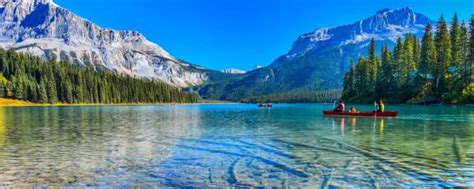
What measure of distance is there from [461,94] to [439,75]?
48.0 ft

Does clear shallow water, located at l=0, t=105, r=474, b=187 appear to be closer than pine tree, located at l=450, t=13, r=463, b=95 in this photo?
Yes

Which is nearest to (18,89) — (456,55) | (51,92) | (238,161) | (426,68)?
(51,92)

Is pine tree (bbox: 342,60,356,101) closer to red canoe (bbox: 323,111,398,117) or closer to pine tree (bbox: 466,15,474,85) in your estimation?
pine tree (bbox: 466,15,474,85)

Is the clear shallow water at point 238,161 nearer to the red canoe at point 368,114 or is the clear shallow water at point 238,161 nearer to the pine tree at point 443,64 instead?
the red canoe at point 368,114

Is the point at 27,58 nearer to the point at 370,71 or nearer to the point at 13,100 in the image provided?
the point at 13,100

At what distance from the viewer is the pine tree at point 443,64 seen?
120 metres

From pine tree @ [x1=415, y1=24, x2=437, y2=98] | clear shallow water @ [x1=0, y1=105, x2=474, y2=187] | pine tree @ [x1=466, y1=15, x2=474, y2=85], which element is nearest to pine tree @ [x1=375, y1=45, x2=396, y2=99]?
pine tree @ [x1=415, y1=24, x2=437, y2=98]

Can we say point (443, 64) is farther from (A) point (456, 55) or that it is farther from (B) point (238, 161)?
(B) point (238, 161)

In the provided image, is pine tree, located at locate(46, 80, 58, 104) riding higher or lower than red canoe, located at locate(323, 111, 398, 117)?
higher

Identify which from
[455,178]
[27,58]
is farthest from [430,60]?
[27,58]

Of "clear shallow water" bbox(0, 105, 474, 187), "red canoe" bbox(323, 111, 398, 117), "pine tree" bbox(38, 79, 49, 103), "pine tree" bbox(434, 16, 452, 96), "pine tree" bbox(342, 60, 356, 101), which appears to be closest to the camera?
"clear shallow water" bbox(0, 105, 474, 187)

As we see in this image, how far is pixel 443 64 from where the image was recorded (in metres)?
122

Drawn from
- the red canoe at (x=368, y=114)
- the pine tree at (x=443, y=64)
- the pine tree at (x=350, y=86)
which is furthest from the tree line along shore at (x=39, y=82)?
the pine tree at (x=443, y=64)

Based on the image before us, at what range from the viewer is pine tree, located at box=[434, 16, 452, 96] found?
120 m
